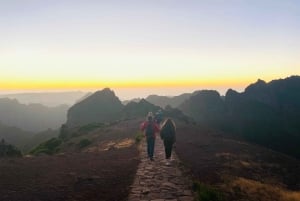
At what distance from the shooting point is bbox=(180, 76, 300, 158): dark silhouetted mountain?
118 meters

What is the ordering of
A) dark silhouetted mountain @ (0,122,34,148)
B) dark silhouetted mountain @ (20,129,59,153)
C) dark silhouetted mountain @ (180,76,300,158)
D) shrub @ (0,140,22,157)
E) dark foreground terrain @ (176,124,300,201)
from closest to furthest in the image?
dark foreground terrain @ (176,124,300,201) < shrub @ (0,140,22,157) < dark silhouetted mountain @ (20,129,59,153) < dark silhouetted mountain @ (180,76,300,158) < dark silhouetted mountain @ (0,122,34,148)

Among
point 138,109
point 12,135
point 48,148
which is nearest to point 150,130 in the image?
point 48,148

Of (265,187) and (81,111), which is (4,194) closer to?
(265,187)

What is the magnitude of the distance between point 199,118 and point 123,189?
144m

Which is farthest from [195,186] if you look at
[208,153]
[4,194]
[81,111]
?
[81,111]

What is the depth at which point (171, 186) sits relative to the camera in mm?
15320

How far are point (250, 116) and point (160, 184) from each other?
145 m

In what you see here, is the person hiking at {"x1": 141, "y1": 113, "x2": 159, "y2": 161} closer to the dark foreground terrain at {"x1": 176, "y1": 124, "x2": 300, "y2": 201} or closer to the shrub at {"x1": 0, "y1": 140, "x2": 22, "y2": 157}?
the dark foreground terrain at {"x1": 176, "y1": 124, "x2": 300, "y2": 201}

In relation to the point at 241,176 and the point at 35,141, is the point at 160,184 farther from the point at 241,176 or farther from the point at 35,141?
the point at 35,141

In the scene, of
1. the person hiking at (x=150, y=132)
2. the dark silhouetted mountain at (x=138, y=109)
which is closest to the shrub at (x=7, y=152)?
the person hiking at (x=150, y=132)

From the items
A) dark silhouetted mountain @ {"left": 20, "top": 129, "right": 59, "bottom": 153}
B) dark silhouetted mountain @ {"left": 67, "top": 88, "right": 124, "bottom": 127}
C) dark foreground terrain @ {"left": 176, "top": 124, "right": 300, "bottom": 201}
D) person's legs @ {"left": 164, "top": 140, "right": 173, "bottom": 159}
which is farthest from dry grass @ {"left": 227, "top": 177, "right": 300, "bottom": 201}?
dark silhouetted mountain @ {"left": 67, "top": 88, "right": 124, "bottom": 127}

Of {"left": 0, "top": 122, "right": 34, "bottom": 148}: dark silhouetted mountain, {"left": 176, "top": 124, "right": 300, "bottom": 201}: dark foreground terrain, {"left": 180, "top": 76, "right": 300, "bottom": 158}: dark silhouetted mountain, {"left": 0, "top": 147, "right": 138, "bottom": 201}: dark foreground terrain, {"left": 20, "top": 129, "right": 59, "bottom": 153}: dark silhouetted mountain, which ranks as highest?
{"left": 0, "top": 147, "right": 138, "bottom": 201}: dark foreground terrain

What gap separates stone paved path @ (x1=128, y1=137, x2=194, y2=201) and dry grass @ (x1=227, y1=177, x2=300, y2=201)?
6.49ft

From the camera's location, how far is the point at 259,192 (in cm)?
1622
